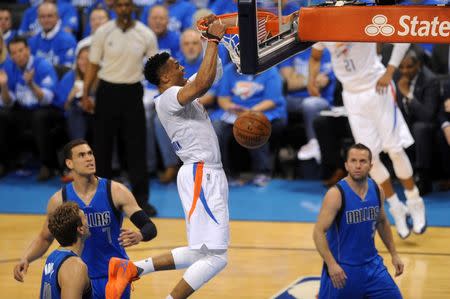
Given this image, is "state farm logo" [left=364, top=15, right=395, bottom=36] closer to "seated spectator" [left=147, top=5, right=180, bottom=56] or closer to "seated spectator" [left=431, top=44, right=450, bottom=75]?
"seated spectator" [left=431, top=44, right=450, bottom=75]

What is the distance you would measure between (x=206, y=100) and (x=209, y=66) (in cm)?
565

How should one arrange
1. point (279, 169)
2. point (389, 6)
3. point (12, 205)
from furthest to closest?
point (279, 169) → point (12, 205) → point (389, 6)

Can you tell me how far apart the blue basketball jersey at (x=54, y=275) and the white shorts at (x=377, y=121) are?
16.2ft

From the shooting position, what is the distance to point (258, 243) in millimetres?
10375

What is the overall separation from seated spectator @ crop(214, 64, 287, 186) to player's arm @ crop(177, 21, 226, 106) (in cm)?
516

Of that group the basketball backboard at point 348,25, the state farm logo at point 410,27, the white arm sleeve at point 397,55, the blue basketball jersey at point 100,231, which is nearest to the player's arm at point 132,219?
the blue basketball jersey at point 100,231

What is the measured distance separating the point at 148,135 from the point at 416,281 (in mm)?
5165

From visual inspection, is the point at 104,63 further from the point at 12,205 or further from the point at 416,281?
the point at 416,281

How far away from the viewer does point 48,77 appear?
537 inches

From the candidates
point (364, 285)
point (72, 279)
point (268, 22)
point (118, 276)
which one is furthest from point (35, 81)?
point (72, 279)

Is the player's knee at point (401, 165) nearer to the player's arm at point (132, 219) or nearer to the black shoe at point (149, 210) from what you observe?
the black shoe at point (149, 210)

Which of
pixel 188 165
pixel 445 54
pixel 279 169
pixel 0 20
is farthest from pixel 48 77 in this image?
pixel 188 165

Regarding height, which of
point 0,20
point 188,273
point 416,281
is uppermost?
Answer: point 0,20

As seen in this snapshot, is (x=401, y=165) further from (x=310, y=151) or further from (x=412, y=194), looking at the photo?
(x=310, y=151)
